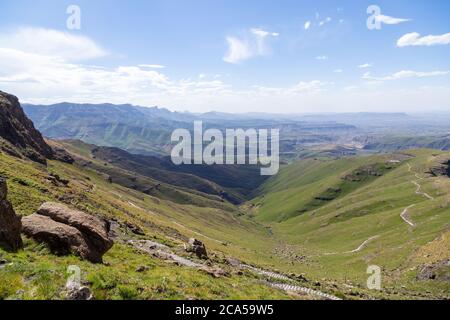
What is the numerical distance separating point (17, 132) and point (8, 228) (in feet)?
397

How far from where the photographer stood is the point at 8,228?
77.7 feet

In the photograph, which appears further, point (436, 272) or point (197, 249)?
point (436, 272)

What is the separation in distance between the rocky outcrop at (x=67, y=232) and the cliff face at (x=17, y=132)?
87.4 m

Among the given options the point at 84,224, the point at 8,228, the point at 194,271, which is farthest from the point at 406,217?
the point at 8,228

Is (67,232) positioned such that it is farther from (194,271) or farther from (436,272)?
(436,272)

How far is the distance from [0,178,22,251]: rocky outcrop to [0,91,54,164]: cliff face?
90.2 metres

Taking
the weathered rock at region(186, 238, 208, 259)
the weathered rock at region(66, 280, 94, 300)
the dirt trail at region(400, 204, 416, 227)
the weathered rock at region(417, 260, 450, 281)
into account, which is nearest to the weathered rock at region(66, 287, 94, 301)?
the weathered rock at region(66, 280, 94, 300)

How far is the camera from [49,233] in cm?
2561

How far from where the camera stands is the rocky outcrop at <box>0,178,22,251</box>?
912 inches

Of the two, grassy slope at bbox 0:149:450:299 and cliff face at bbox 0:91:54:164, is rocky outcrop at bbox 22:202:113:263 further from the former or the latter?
cliff face at bbox 0:91:54:164

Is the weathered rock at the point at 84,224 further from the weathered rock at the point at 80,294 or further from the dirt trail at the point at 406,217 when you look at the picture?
the dirt trail at the point at 406,217
